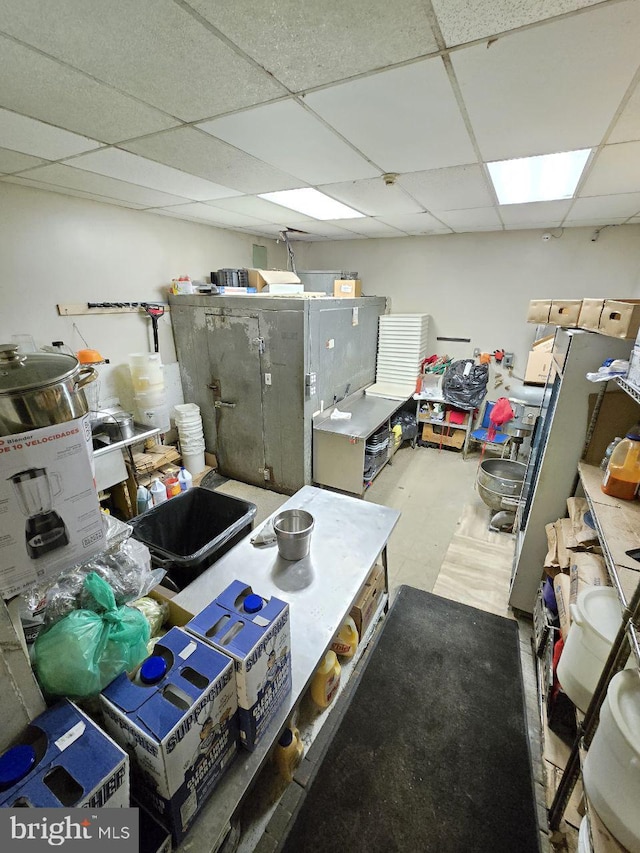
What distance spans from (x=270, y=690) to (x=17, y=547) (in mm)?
807

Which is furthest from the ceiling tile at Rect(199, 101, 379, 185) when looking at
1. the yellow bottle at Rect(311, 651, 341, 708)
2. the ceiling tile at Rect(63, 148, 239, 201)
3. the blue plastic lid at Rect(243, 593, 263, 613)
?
the yellow bottle at Rect(311, 651, 341, 708)

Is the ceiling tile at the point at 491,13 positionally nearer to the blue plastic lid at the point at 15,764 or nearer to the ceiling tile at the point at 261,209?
the blue plastic lid at the point at 15,764

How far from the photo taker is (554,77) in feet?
3.80

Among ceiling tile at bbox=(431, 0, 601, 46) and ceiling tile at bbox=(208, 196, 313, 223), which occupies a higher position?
ceiling tile at bbox=(208, 196, 313, 223)

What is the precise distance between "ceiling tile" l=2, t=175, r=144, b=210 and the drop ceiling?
0.04 meters

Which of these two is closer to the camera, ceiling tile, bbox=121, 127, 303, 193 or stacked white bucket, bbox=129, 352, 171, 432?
ceiling tile, bbox=121, 127, 303, 193

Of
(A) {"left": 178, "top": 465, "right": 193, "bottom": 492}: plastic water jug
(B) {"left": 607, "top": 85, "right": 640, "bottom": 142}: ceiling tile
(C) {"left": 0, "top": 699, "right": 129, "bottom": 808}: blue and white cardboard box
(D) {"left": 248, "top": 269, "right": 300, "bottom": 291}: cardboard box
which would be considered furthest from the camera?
(D) {"left": 248, "top": 269, "right": 300, "bottom": 291}: cardboard box

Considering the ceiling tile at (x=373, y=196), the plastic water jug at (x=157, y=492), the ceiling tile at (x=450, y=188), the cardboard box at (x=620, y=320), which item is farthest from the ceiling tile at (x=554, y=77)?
the plastic water jug at (x=157, y=492)

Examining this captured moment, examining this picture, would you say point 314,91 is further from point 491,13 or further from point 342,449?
point 342,449

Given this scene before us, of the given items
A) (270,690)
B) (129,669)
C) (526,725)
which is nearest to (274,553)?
(270,690)

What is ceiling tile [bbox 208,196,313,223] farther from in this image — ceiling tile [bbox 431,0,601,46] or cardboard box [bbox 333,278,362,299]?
ceiling tile [bbox 431,0,601,46]

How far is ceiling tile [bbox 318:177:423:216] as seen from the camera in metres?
2.38

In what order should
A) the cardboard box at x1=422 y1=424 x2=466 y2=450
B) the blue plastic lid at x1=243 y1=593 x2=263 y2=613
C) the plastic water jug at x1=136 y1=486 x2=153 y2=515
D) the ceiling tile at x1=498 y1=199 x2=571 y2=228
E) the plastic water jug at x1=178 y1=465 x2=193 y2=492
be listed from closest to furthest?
the blue plastic lid at x1=243 y1=593 x2=263 y2=613
the ceiling tile at x1=498 y1=199 x2=571 y2=228
the plastic water jug at x1=136 y1=486 x2=153 y2=515
the plastic water jug at x1=178 y1=465 x2=193 y2=492
the cardboard box at x1=422 y1=424 x2=466 y2=450

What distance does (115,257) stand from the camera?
10.3 feet
